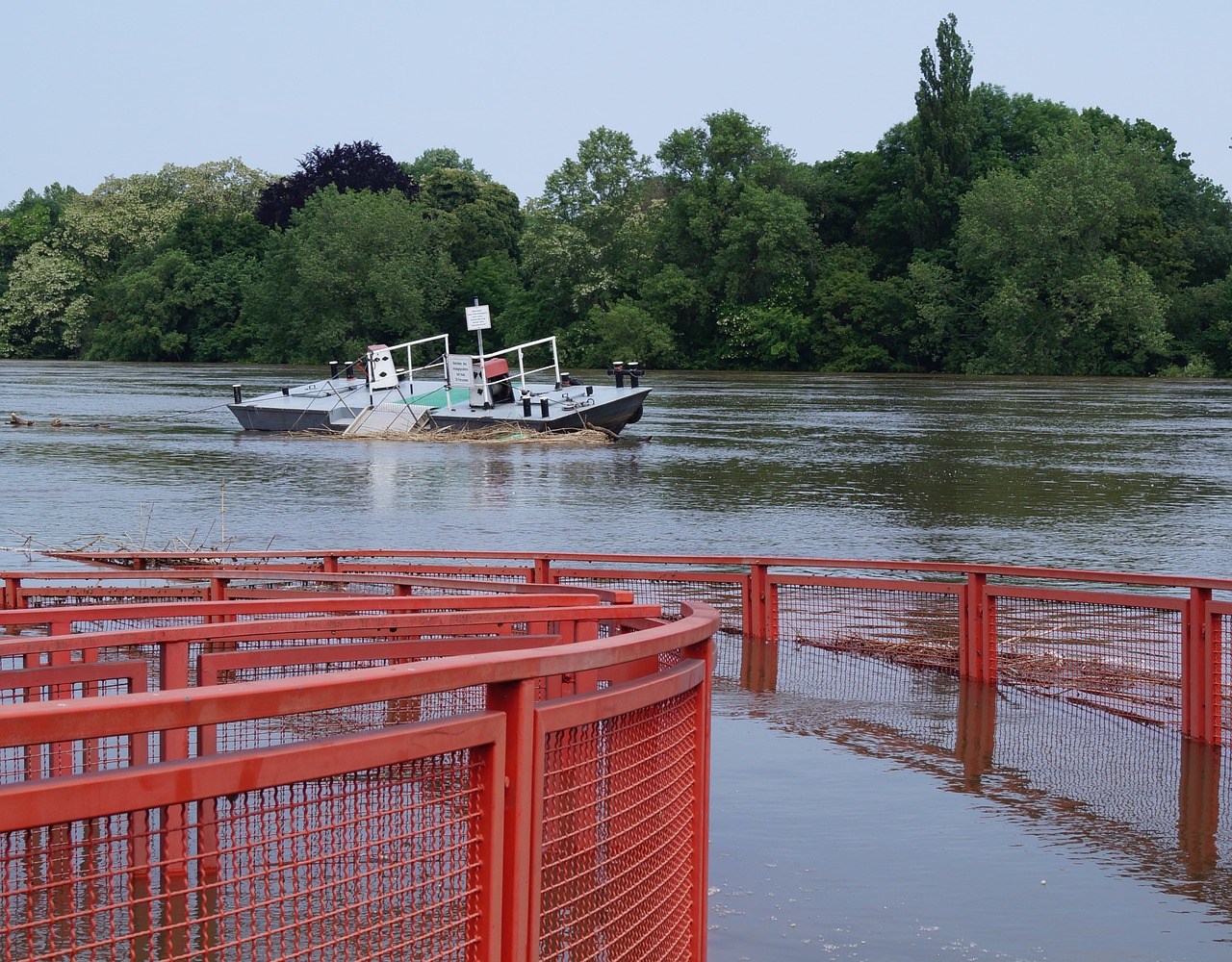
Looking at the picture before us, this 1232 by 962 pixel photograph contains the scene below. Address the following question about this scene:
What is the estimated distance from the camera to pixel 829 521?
26031 mm

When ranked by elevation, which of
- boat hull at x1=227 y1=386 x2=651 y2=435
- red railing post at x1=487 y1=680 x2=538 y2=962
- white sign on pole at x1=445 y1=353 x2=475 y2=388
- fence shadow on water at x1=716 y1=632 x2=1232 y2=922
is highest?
white sign on pole at x1=445 y1=353 x2=475 y2=388

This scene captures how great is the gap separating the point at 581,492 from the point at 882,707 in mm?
23004

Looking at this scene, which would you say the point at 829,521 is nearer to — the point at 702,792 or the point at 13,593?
the point at 13,593

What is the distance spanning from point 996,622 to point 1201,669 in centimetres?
250

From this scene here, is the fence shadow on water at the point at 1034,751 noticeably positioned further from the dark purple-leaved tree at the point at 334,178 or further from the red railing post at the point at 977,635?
the dark purple-leaved tree at the point at 334,178

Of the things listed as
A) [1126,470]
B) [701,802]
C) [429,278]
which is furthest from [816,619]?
[429,278]

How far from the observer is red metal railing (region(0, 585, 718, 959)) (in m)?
2.36

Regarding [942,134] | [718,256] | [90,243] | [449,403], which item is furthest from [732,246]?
[90,243]

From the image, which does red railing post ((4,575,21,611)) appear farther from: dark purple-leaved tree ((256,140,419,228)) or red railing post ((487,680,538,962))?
dark purple-leaved tree ((256,140,419,228))

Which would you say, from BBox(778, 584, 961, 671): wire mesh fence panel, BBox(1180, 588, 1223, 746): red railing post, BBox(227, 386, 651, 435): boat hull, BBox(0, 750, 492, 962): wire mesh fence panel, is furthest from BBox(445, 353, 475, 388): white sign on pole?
BBox(0, 750, 492, 962): wire mesh fence panel

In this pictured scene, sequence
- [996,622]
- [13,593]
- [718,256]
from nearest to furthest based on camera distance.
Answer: [13,593] < [996,622] < [718,256]

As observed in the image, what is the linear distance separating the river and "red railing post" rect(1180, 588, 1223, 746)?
1.04 ft

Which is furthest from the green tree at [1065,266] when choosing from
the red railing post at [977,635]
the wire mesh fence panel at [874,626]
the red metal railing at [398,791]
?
the red metal railing at [398,791]

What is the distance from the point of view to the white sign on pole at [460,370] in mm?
50062
